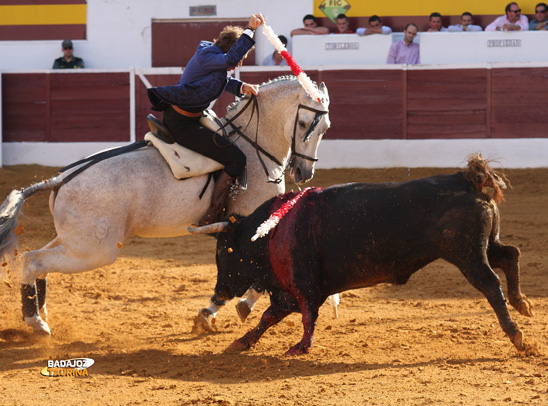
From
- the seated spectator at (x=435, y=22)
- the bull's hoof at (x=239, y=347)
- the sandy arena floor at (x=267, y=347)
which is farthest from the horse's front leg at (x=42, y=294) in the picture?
the seated spectator at (x=435, y=22)

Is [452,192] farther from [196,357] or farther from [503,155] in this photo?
[503,155]

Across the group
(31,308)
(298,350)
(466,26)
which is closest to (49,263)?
(31,308)

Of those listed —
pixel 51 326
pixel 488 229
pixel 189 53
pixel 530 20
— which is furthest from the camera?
pixel 189 53

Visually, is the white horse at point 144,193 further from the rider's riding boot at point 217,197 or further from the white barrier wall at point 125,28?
the white barrier wall at point 125,28

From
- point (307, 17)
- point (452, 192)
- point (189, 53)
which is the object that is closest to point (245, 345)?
point (452, 192)

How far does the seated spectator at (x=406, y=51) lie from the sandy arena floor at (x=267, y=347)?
4.73 meters

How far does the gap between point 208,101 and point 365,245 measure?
144 cm

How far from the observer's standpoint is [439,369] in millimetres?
4145

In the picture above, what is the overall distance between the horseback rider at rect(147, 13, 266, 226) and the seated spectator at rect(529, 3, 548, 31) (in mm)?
7899

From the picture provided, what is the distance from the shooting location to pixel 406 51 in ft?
39.5

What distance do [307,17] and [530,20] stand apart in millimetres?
3341

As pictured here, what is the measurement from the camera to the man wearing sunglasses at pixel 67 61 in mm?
13109

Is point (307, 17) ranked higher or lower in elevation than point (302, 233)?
higher

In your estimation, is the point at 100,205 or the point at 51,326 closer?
the point at 100,205
